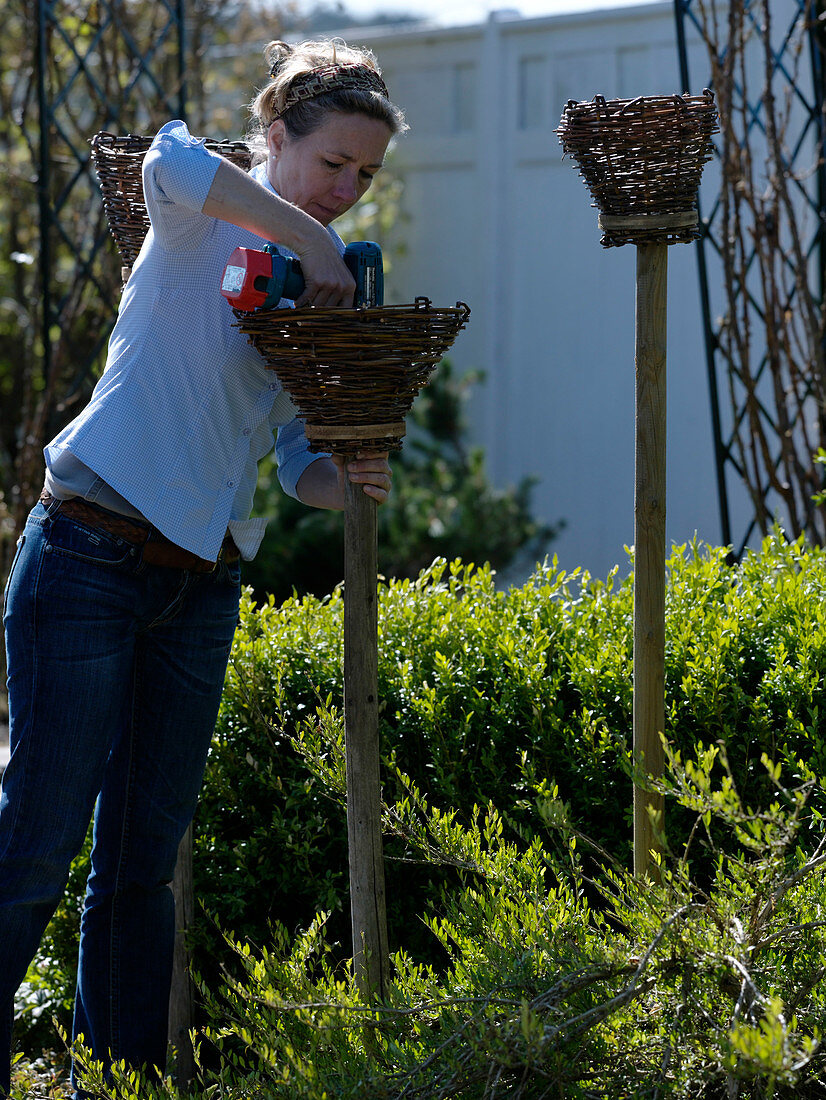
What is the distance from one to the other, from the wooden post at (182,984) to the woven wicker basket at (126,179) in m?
1.19

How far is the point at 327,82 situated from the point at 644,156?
1.71 ft

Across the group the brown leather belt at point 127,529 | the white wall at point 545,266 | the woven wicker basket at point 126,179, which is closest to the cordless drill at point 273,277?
the brown leather belt at point 127,529

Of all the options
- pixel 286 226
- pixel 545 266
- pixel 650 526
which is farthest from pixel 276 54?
pixel 545 266

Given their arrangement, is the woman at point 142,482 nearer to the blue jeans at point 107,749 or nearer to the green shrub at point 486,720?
the blue jeans at point 107,749

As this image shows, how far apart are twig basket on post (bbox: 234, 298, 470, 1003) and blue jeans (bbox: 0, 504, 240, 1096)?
33 centimetres

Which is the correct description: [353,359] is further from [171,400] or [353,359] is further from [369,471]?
[171,400]

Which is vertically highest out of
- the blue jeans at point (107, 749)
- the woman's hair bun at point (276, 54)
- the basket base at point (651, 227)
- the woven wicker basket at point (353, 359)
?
the woman's hair bun at point (276, 54)

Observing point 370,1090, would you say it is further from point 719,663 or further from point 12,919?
point 719,663

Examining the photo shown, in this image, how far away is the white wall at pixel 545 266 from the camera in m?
6.23

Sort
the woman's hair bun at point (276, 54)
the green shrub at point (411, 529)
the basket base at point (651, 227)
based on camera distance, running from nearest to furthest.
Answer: the basket base at point (651, 227)
the woman's hair bun at point (276, 54)
the green shrub at point (411, 529)

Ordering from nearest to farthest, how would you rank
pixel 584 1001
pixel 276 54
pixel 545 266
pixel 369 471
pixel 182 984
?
pixel 584 1001
pixel 369 471
pixel 276 54
pixel 182 984
pixel 545 266

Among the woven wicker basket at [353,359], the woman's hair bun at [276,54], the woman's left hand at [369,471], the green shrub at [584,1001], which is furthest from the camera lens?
the woman's hair bun at [276,54]

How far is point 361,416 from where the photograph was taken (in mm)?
1741

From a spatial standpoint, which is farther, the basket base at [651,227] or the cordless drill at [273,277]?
the basket base at [651,227]
